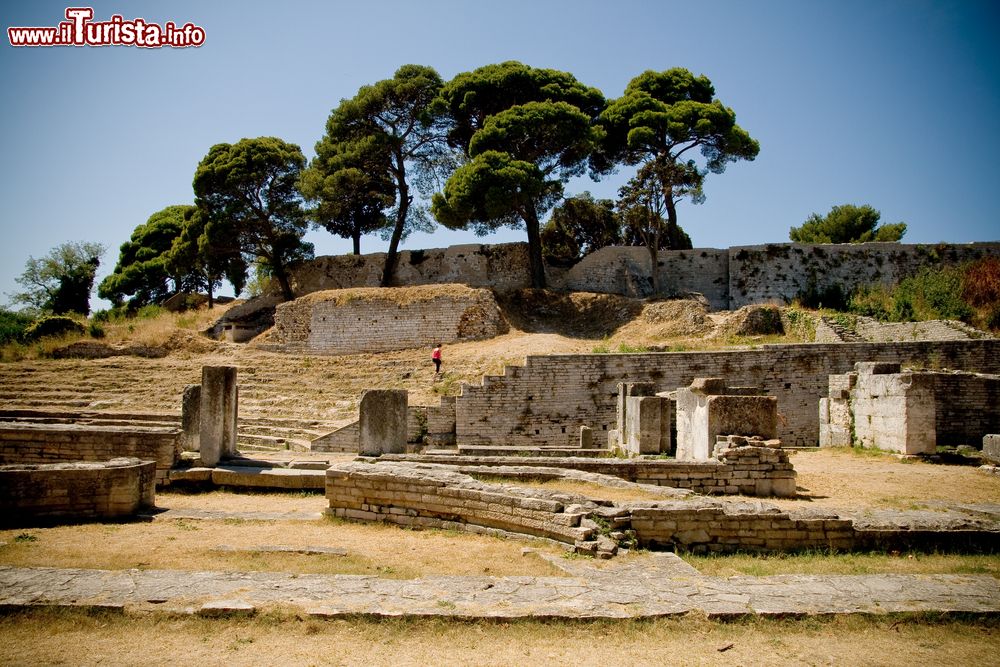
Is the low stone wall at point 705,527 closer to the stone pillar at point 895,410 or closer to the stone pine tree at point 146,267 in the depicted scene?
the stone pillar at point 895,410

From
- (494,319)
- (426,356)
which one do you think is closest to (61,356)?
(426,356)

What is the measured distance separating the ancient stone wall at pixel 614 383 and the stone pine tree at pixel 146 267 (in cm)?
2842

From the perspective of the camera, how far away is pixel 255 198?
32438 millimetres

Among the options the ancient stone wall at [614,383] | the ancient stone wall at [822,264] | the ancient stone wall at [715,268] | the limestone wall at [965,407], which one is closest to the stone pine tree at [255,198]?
the ancient stone wall at [715,268]

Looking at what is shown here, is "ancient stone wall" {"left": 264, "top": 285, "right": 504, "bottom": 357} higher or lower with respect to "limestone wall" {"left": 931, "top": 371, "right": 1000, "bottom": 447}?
higher

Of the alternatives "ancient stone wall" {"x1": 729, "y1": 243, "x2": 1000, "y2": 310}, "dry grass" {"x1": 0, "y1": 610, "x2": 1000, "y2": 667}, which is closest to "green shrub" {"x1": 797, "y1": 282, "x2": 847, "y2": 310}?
"ancient stone wall" {"x1": 729, "y1": 243, "x2": 1000, "y2": 310}

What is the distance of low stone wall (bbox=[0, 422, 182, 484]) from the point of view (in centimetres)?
1025

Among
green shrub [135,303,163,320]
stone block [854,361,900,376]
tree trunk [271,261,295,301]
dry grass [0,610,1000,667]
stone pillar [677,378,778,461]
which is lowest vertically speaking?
dry grass [0,610,1000,667]

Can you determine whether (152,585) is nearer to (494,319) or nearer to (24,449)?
(24,449)

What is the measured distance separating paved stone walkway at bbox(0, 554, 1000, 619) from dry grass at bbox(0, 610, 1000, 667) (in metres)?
0.10

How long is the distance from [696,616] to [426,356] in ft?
65.3

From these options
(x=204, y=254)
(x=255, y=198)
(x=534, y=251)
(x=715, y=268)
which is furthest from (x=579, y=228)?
(x=204, y=254)

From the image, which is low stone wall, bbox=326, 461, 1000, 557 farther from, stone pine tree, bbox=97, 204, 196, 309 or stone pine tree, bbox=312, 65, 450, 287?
stone pine tree, bbox=97, 204, 196, 309

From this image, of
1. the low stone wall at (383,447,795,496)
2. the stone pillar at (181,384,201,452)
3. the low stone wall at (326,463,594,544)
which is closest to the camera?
the low stone wall at (326,463,594,544)
